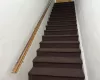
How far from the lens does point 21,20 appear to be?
2.56 meters

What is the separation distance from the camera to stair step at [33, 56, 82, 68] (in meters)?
2.92

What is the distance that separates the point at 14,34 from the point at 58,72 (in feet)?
3.66

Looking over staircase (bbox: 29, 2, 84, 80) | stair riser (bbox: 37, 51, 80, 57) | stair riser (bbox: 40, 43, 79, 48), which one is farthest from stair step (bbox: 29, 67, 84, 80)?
stair riser (bbox: 40, 43, 79, 48)

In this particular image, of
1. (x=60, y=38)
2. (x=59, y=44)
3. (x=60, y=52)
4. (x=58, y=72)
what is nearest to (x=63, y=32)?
(x=60, y=38)

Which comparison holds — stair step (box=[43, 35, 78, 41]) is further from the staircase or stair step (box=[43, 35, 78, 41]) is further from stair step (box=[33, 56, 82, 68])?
stair step (box=[33, 56, 82, 68])

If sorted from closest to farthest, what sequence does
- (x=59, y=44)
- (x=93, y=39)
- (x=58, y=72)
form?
1. (x=93, y=39)
2. (x=58, y=72)
3. (x=59, y=44)

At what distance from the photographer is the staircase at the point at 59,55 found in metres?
2.72

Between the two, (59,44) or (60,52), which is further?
(59,44)

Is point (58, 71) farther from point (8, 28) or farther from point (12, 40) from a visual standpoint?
point (8, 28)

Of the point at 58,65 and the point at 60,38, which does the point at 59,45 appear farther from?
the point at 58,65

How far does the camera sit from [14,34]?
226 cm

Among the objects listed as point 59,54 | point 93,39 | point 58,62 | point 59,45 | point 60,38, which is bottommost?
point 58,62

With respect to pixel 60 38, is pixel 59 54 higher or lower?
lower

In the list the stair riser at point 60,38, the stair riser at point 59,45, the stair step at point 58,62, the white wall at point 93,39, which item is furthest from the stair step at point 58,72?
the stair riser at point 60,38
